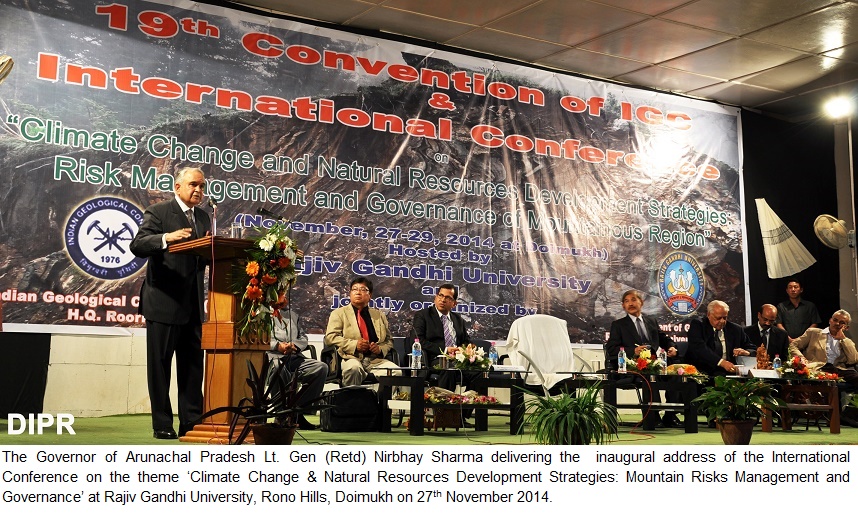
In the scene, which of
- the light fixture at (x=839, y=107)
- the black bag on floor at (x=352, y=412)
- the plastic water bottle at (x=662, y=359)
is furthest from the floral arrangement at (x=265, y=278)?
the light fixture at (x=839, y=107)

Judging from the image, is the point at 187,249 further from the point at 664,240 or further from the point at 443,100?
the point at 664,240

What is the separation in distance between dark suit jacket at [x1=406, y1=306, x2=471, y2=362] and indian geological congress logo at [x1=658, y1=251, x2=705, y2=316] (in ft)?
10.7

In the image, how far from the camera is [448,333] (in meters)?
7.18

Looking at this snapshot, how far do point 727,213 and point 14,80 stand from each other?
7.39 meters

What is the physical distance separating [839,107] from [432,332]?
604 centimetres

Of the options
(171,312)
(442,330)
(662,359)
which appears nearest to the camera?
(171,312)

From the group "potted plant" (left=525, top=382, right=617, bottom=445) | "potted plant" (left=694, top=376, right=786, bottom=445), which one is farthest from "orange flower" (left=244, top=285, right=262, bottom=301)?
"potted plant" (left=694, top=376, right=786, bottom=445)

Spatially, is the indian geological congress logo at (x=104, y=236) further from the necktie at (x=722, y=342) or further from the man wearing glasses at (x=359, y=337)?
the necktie at (x=722, y=342)

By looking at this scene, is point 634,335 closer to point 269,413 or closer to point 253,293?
point 253,293

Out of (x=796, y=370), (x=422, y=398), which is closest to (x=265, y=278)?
(x=422, y=398)

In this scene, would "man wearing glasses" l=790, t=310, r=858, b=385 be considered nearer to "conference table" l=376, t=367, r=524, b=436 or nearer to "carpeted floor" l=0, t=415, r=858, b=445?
"carpeted floor" l=0, t=415, r=858, b=445
